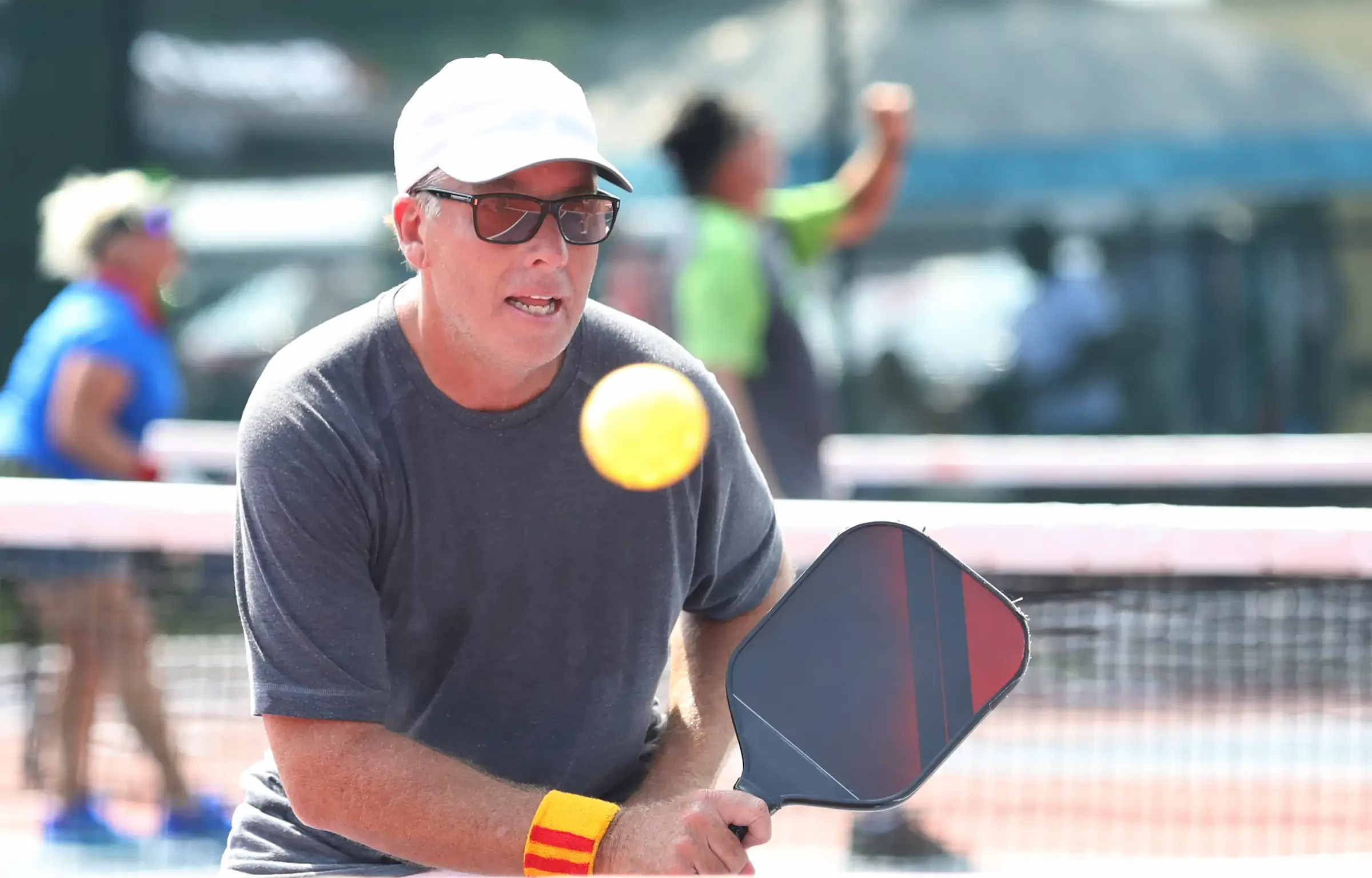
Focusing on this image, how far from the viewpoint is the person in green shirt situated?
17.1ft

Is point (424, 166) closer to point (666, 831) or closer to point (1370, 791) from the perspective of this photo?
point (666, 831)

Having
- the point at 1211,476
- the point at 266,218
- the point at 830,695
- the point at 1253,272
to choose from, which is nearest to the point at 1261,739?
the point at 1211,476

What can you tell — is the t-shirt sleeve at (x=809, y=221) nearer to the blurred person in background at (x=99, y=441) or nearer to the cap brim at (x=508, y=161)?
the blurred person in background at (x=99, y=441)

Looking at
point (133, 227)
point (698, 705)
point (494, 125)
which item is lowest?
point (698, 705)

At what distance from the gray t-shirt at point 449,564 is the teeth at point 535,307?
129mm

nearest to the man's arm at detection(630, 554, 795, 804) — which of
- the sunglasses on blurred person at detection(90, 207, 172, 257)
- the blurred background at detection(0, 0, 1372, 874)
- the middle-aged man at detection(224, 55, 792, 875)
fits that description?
the middle-aged man at detection(224, 55, 792, 875)

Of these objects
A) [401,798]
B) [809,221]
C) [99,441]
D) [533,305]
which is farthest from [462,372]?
[809,221]

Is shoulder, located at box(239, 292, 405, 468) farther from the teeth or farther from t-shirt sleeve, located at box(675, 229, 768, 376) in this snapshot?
t-shirt sleeve, located at box(675, 229, 768, 376)

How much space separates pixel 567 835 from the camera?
2.06 meters

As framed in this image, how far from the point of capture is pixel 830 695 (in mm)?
2096

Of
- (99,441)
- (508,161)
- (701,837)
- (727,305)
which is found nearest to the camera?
(701,837)

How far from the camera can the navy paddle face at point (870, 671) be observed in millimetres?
2035

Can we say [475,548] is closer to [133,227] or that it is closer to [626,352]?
[626,352]

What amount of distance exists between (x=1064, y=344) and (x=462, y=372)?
8022 mm
